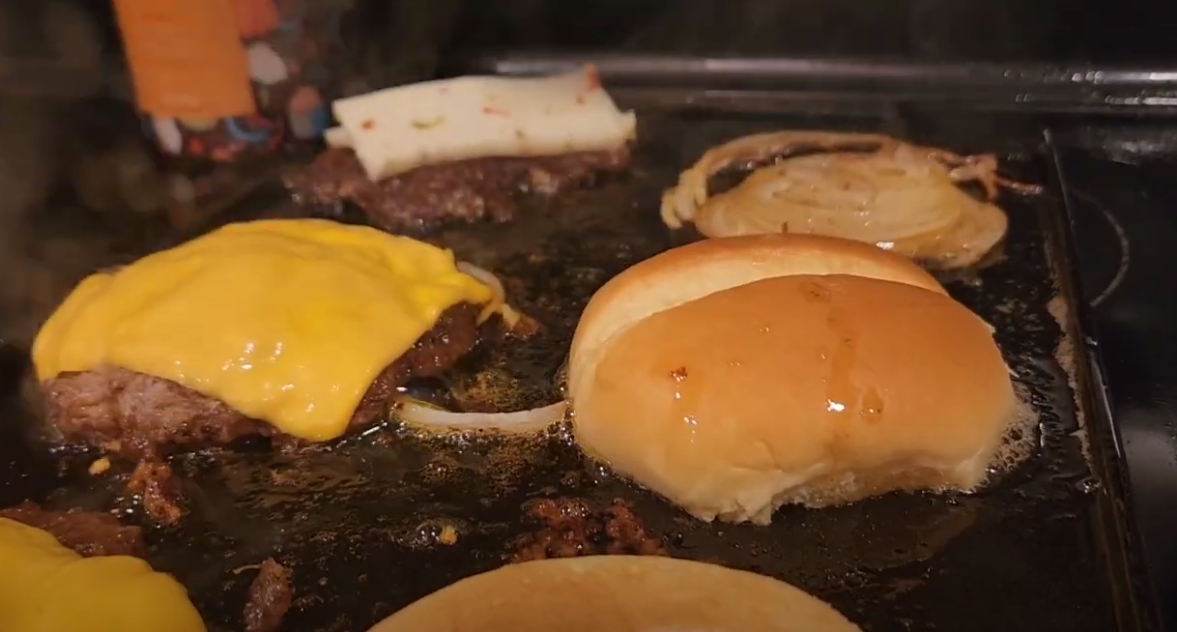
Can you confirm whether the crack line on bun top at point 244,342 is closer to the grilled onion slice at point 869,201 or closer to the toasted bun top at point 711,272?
the toasted bun top at point 711,272

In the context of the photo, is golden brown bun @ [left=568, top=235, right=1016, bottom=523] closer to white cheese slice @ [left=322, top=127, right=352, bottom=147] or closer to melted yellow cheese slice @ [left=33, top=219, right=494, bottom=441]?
melted yellow cheese slice @ [left=33, top=219, right=494, bottom=441]

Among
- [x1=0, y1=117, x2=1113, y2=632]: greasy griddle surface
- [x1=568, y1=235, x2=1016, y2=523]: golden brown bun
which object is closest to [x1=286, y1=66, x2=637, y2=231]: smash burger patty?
[x1=0, y1=117, x2=1113, y2=632]: greasy griddle surface

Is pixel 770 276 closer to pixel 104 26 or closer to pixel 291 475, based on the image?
pixel 291 475

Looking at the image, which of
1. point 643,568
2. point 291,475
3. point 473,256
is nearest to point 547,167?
point 473,256

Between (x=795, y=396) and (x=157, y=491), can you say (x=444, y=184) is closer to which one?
(x=157, y=491)

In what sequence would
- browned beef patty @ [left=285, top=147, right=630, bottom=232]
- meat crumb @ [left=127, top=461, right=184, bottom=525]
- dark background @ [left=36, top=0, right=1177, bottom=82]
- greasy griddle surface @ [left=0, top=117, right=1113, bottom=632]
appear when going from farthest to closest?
dark background @ [left=36, top=0, right=1177, bottom=82] < browned beef patty @ [left=285, top=147, right=630, bottom=232] < meat crumb @ [left=127, top=461, right=184, bottom=525] < greasy griddle surface @ [left=0, top=117, right=1113, bottom=632]
